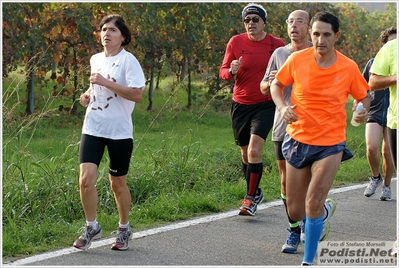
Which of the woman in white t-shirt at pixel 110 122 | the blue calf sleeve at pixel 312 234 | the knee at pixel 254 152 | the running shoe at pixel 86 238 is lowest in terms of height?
the running shoe at pixel 86 238

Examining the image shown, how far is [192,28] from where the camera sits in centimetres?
1595

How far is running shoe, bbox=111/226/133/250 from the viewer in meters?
6.10

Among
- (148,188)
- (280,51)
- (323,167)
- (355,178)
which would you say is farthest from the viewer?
(355,178)

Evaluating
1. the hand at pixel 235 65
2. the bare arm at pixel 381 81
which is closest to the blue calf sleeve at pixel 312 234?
the bare arm at pixel 381 81

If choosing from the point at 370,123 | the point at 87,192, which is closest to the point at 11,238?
the point at 87,192

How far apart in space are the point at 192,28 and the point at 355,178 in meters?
7.08

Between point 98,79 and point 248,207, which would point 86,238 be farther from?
point 248,207

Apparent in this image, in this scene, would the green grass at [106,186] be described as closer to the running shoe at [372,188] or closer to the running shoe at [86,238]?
the running shoe at [86,238]

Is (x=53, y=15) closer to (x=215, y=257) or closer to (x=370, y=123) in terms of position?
(x=370, y=123)

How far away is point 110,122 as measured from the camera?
602 cm

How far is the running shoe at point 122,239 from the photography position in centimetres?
610

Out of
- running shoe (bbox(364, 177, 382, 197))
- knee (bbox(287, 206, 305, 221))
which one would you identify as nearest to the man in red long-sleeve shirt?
running shoe (bbox(364, 177, 382, 197))

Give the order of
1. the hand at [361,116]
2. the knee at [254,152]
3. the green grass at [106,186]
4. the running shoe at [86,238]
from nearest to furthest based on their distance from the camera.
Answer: the hand at [361,116], the running shoe at [86,238], the green grass at [106,186], the knee at [254,152]

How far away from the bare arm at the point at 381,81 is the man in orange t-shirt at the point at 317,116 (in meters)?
0.26
